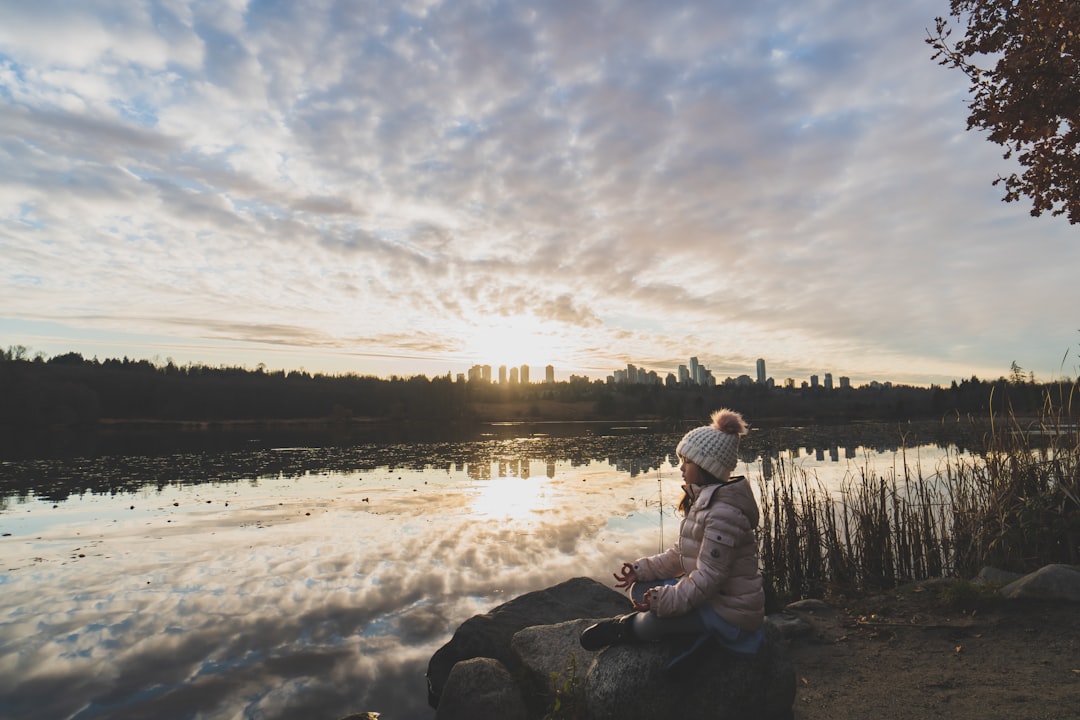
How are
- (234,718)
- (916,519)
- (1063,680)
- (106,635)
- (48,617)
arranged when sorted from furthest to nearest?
(916,519) < (48,617) < (106,635) < (234,718) < (1063,680)

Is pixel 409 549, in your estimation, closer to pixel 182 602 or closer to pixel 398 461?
pixel 182 602

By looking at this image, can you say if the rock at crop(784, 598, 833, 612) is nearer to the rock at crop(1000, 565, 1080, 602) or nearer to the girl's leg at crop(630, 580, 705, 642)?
the rock at crop(1000, 565, 1080, 602)

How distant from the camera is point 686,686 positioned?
4.69m

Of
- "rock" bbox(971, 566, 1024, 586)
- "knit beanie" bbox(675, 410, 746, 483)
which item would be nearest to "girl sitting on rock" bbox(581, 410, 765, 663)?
"knit beanie" bbox(675, 410, 746, 483)

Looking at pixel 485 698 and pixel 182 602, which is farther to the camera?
pixel 182 602

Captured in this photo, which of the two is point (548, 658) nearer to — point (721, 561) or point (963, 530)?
point (721, 561)

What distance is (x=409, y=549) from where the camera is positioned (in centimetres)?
1230

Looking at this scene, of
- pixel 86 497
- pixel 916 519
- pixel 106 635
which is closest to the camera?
pixel 106 635

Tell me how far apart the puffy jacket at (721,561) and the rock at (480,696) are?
7.49ft

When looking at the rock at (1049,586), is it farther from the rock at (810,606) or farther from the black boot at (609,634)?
the black boot at (609,634)

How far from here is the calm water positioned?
6711 millimetres

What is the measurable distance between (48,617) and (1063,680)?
12.0 meters

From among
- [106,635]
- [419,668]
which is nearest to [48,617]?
[106,635]

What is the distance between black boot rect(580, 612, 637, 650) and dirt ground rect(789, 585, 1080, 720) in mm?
1914
